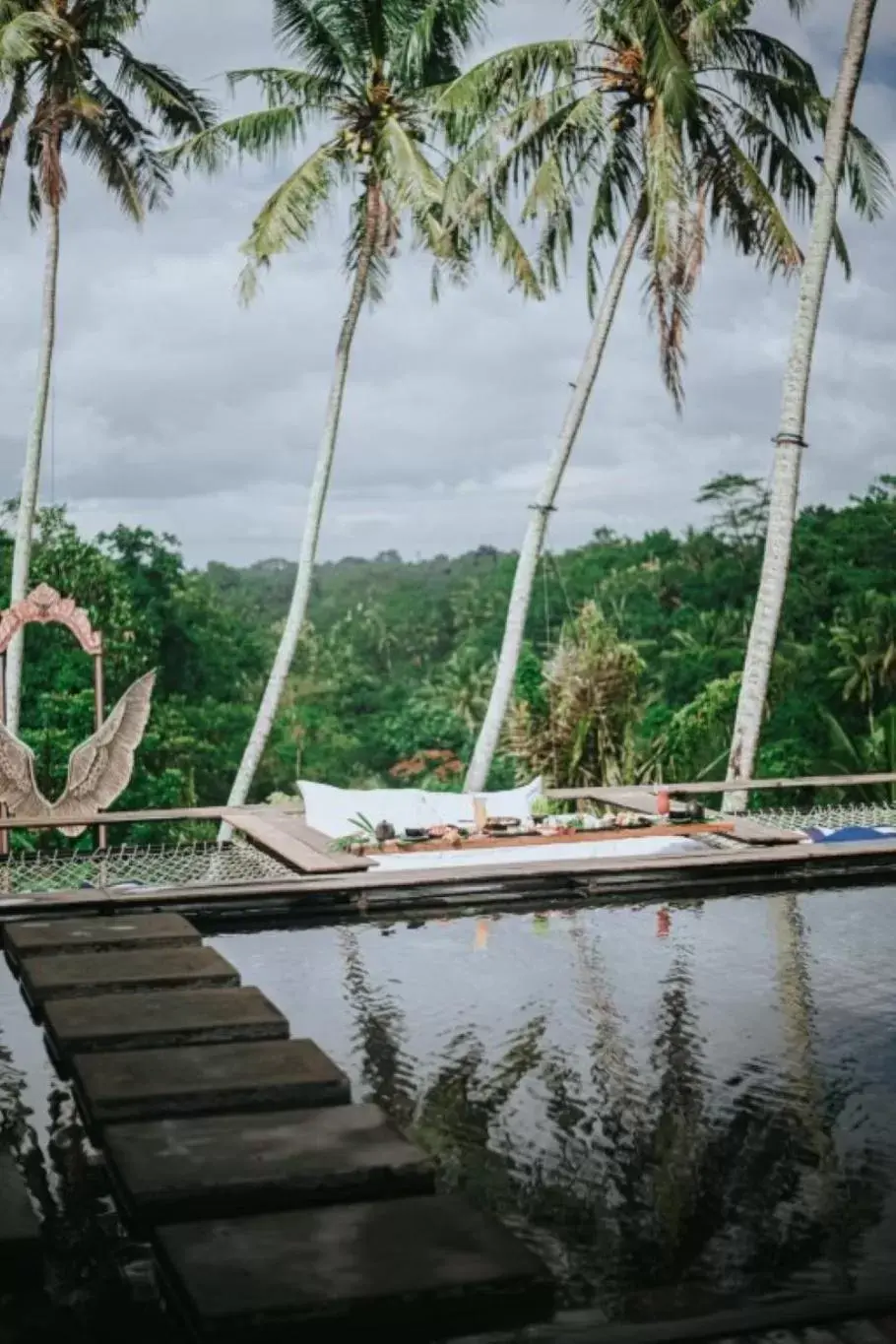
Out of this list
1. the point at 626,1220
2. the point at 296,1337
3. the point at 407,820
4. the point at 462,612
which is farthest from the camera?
the point at 462,612

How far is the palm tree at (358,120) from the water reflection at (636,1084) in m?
8.96

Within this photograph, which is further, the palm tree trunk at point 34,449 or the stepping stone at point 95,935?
the palm tree trunk at point 34,449

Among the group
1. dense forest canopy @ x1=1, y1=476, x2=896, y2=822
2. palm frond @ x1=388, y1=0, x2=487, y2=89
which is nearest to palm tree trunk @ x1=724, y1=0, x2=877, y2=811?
palm frond @ x1=388, y1=0, x2=487, y2=89

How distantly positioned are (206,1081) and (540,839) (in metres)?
5.07

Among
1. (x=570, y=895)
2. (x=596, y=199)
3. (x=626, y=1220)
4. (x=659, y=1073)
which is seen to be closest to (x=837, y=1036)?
(x=659, y=1073)

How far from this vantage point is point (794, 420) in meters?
13.6

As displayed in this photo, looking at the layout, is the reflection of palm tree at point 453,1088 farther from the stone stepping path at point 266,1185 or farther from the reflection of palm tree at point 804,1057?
the reflection of palm tree at point 804,1057

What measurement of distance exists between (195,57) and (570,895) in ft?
111

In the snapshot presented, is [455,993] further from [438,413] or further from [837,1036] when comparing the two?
[438,413]

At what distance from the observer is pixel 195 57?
39.5 metres

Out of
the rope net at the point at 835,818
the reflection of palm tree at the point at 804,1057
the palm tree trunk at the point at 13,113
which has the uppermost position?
the palm tree trunk at the point at 13,113

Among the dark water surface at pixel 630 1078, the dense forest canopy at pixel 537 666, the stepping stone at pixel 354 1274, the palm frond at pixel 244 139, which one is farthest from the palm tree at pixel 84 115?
the stepping stone at pixel 354 1274

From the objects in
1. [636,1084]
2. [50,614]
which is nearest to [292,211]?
[50,614]

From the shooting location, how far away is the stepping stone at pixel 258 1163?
4453 millimetres
